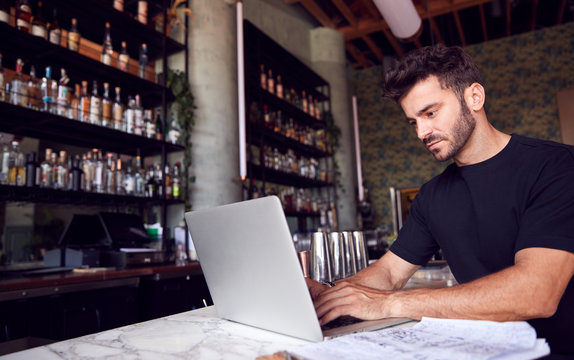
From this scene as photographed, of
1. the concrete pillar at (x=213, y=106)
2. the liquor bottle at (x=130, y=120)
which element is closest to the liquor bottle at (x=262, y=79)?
the concrete pillar at (x=213, y=106)

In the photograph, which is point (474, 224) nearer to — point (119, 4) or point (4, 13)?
point (4, 13)

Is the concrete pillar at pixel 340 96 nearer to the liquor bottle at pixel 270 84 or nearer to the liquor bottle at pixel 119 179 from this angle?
the liquor bottle at pixel 270 84

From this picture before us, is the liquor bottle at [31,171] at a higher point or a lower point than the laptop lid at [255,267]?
higher

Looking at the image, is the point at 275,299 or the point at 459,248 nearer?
the point at 275,299

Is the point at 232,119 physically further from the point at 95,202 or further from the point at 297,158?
the point at 297,158

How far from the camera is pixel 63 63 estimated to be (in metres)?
2.65

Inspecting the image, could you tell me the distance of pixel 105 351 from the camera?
0.76m

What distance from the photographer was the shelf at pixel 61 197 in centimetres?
220

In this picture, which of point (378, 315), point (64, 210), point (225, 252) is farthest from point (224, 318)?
point (64, 210)

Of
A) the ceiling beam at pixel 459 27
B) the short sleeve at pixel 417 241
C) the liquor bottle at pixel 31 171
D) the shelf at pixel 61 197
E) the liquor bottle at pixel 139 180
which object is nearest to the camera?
the short sleeve at pixel 417 241

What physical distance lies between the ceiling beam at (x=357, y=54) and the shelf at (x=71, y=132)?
14.3ft

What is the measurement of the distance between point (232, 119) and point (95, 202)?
136cm

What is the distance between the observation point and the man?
2.69 ft

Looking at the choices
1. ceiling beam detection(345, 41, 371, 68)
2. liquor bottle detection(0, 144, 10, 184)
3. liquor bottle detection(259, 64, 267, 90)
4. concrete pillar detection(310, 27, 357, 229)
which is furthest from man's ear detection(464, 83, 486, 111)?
ceiling beam detection(345, 41, 371, 68)
